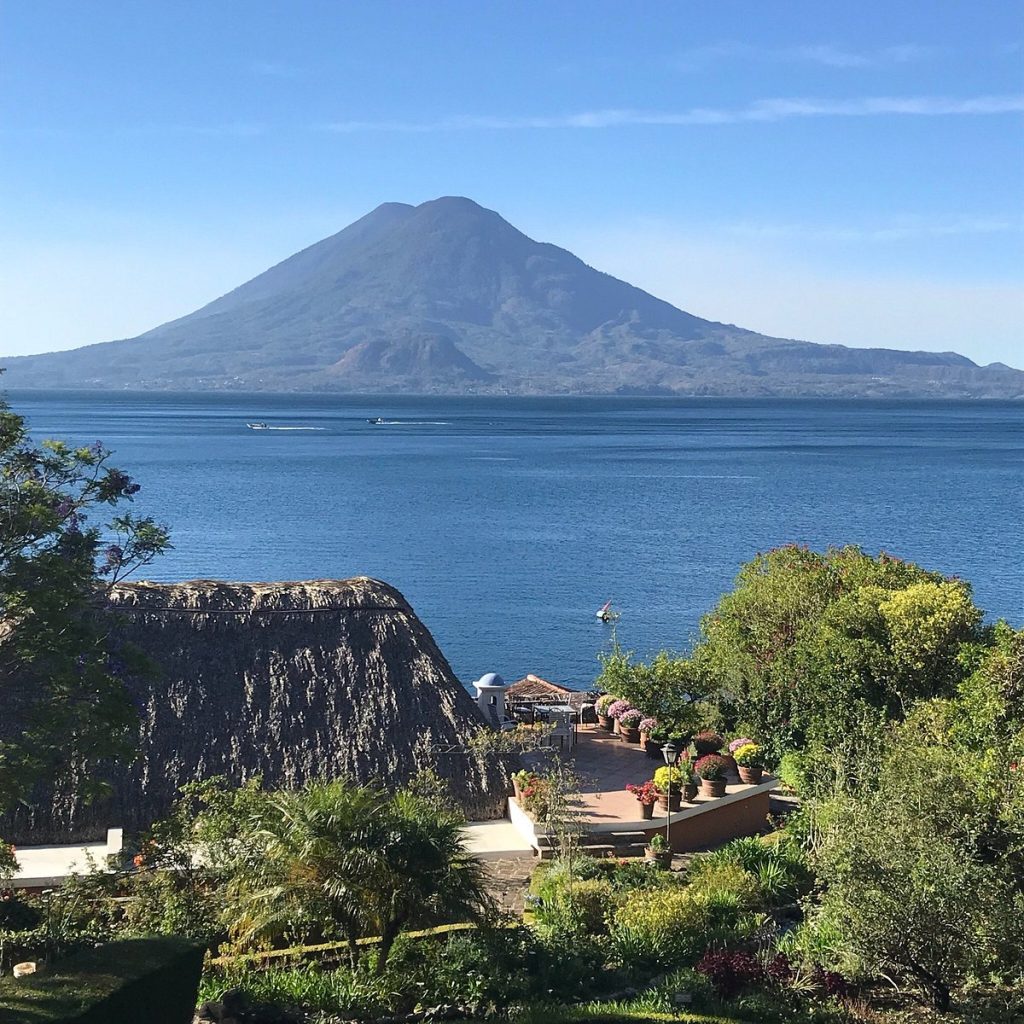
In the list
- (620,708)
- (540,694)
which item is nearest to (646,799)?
(620,708)

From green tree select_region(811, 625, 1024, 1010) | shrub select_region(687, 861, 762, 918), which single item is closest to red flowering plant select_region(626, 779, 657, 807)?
shrub select_region(687, 861, 762, 918)

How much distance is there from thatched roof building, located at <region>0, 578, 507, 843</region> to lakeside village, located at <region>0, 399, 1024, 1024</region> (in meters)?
0.04

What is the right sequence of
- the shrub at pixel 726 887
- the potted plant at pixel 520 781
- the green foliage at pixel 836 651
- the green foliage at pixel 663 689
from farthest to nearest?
the green foliage at pixel 663 689, the green foliage at pixel 836 651, the potted plant at pixel 520 781, the shrub at pixel 726 887

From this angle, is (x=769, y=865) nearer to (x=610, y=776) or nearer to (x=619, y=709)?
(x=610, y=776)

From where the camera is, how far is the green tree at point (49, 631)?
1098 centimetres

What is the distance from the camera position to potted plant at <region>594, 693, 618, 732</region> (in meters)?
21.7

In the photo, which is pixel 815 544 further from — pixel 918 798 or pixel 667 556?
pixel 918 798

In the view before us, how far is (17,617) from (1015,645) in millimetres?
13051

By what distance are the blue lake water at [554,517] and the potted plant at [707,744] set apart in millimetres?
11679

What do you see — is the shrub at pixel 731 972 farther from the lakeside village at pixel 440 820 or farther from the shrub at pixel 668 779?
the shrub at pixel 668 779

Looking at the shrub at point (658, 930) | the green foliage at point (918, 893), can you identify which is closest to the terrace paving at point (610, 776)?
the shrub at point (658, 930)

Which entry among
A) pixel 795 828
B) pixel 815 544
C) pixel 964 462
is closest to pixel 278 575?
pixel 815 544

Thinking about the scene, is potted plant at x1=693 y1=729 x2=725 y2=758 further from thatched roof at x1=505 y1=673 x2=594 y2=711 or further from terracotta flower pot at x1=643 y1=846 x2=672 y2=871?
thatched roof at x1=505 y1=673 x2=594 y2=711

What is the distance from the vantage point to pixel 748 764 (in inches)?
722
